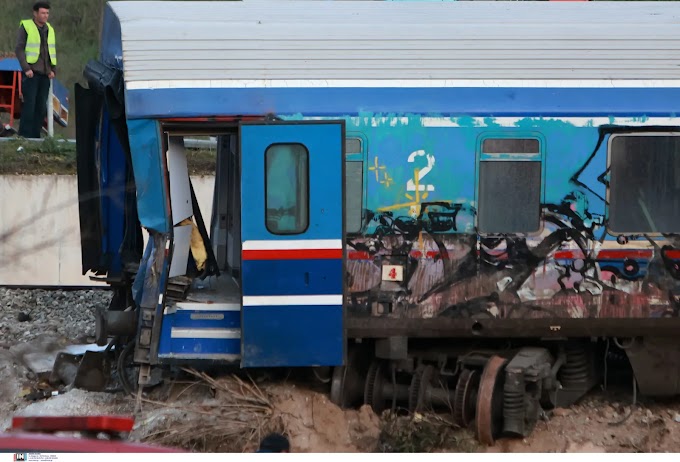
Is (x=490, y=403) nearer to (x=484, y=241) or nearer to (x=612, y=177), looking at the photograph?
(x=484, y=241)

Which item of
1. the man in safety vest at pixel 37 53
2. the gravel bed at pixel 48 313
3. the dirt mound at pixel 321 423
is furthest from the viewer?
the man in safety vest at pixel 37 53

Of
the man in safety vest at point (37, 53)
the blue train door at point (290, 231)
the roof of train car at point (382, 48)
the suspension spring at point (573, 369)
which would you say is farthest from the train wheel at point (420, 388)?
the man in safety vest at point (37, 53)

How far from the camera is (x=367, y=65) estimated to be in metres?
8.38

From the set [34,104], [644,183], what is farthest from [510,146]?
[34,104]

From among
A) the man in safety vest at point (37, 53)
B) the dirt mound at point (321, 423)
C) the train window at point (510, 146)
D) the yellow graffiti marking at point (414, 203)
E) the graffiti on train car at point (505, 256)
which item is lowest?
the dirt mound at point (321, 423)

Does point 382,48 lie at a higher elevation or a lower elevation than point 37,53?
lower

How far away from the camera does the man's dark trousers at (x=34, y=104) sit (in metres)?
16.4

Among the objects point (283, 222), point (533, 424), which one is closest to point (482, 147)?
point (283, 222)

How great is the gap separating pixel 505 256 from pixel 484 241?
0.21 m

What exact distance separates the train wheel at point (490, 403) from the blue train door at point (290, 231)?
1.28 meters

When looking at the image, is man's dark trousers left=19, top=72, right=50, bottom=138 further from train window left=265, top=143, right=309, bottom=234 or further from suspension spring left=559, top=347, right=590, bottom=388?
suspension spring left=559, top=347, right=590, bottom=388

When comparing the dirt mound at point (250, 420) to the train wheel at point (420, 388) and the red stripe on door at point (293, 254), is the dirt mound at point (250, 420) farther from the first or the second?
the red stripe on door at point (293, 254)

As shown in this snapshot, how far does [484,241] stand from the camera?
8398 millimetres

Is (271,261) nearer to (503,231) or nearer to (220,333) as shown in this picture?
(220,333)
